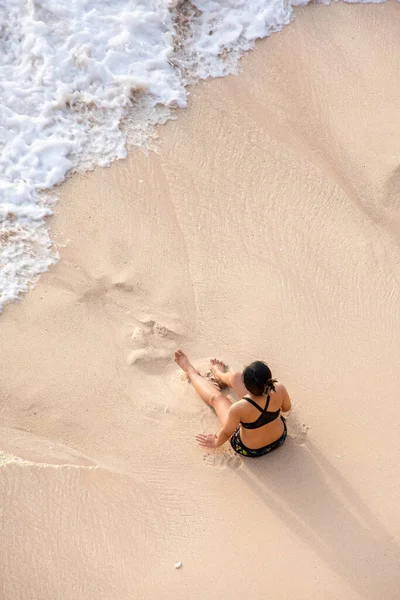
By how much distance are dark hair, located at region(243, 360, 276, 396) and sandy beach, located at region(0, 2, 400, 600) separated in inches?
25.1

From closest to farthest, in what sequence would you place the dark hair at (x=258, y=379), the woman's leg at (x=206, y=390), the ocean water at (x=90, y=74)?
the dark hair at (x=258, y=379), the woman's leg at (x=206, y=390), the ocean water at (x=90, y=74)

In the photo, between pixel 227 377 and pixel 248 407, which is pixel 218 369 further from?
pixel 248 407

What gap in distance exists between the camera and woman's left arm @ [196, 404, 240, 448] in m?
3.62

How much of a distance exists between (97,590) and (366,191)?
11.0ft

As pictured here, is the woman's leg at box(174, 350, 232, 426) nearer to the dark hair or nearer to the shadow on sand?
the shadow on sand

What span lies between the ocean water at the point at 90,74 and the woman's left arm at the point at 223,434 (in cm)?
191

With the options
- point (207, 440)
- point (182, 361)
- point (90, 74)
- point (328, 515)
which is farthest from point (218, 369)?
point (90, 74)

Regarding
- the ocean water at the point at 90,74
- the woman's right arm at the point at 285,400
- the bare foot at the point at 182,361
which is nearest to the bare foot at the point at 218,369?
the bare foot at the point at 182,361

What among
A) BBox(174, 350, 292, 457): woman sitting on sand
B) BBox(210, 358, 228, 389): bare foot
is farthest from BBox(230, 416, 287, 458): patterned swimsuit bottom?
BBox(210, 358, 228, 389): bare foot

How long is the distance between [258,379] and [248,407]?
0.26 meters

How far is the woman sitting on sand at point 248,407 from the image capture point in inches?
137

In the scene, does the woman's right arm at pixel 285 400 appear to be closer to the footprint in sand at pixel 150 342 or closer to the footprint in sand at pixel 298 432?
the footprint in sand at pixel 298 432

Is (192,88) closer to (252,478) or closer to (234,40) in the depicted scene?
(234,40)

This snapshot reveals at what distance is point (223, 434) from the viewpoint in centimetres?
373
